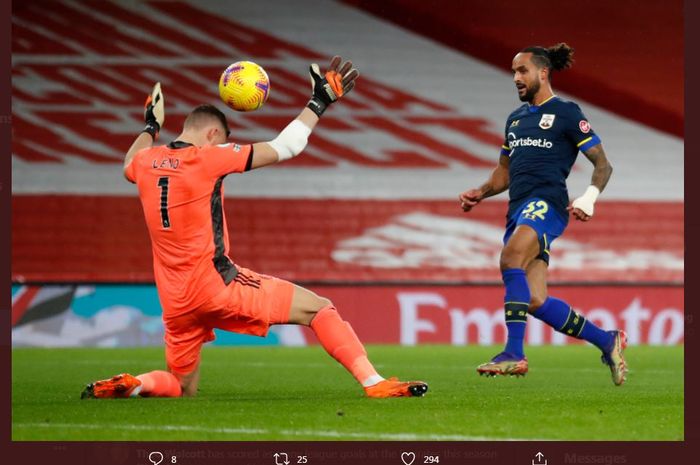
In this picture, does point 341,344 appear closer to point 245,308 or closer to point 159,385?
point 245,308

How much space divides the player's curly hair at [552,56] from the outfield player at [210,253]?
164 cm

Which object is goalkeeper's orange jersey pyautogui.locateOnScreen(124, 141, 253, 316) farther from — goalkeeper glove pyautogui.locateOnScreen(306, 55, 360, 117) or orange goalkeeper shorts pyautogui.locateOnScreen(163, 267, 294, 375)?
goalkeeper glove pyautogui.locateOnScreen(306, 55, 360, 117)

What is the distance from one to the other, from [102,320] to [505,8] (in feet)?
25.3

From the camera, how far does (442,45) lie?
17.8 meters

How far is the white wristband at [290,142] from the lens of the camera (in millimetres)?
6078

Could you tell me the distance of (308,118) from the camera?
246 inches

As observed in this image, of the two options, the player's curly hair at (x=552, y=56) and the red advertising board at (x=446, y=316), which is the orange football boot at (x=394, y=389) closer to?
the player's curly hair at (x=552, y=56)

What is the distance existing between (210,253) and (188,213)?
238mm

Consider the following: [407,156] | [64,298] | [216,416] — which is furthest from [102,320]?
[216,416]

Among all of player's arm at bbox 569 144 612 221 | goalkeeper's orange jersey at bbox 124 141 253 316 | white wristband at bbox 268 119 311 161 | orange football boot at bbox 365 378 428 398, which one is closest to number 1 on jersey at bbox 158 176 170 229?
goalkeeper's orange jersey at bbox 124 141 253 316

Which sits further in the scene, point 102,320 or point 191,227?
point 102,320
